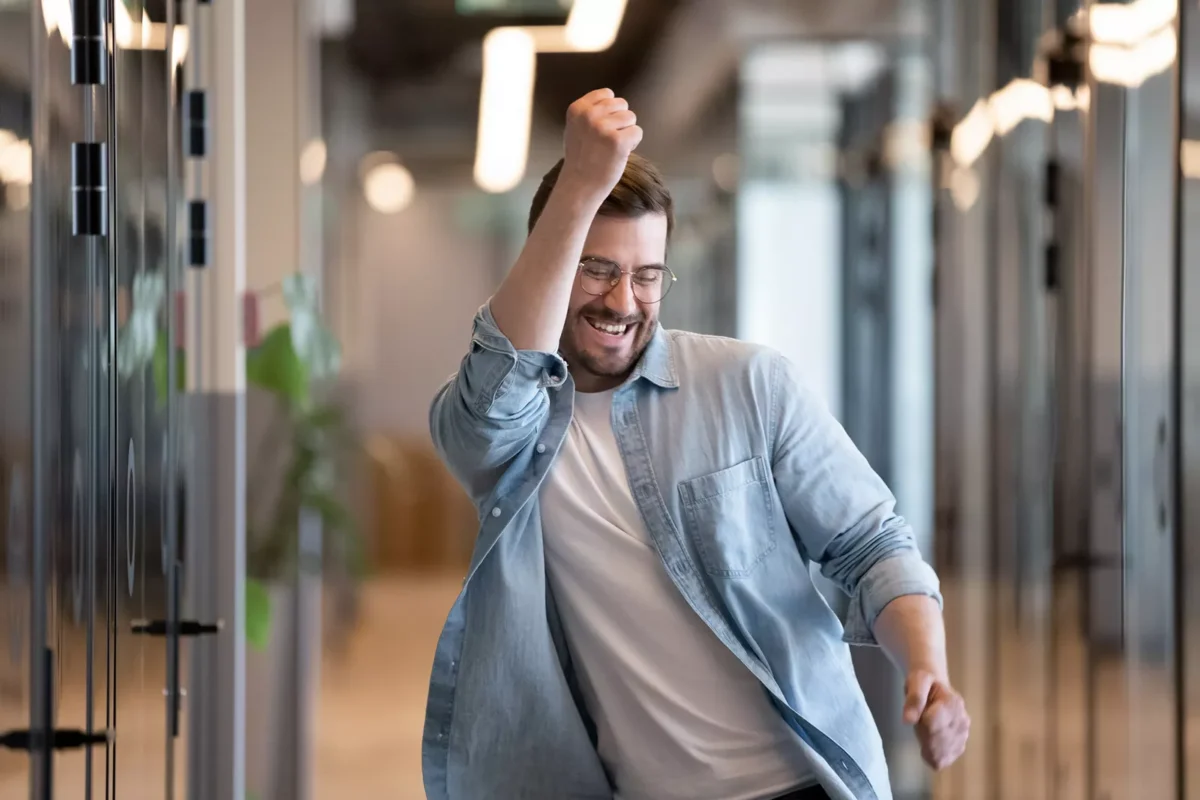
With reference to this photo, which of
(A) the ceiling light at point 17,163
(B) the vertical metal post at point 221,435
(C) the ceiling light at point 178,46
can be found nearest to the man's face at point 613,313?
(A) the ceiling light at point 17,163

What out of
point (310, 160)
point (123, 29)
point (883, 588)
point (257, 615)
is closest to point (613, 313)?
point (883, 588)

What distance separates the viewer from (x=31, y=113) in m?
1.31

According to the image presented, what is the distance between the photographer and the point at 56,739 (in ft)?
4.62

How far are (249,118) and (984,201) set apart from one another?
179cm

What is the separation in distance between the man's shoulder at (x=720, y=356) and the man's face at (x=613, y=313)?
5cm

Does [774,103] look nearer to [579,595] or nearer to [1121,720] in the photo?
[1121,720]

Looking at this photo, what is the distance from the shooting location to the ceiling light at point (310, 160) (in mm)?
3252

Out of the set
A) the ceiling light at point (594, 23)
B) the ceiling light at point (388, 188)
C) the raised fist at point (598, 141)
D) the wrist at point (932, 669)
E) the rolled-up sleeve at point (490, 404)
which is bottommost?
the wrist at point (932, 669)

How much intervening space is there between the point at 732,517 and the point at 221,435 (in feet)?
5.62

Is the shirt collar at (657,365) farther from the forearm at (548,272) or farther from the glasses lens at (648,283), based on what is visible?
the forearm at (548,272)

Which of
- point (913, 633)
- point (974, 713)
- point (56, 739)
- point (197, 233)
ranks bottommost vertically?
point (974, 713)

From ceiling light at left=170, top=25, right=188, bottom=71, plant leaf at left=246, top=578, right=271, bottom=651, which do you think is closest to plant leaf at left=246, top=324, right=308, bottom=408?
plant leaf at left=246, top=578, right=271, bottom=651

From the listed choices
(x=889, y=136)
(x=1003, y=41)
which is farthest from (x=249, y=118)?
(x=1003, y=41)

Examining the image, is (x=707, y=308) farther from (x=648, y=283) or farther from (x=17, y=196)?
(x=17, y=196)
